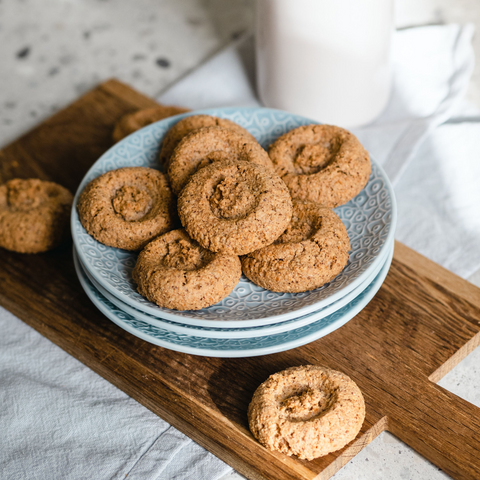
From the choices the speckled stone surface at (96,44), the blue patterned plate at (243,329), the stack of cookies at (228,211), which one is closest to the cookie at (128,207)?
the stack of cookies at (228,211)

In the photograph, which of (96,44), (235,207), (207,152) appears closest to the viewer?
(235,207)

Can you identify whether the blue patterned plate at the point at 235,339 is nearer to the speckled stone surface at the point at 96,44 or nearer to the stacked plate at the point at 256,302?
the stacked plate at the point at 256,302

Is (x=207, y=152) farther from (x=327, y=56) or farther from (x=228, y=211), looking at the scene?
(x=327, y=56)

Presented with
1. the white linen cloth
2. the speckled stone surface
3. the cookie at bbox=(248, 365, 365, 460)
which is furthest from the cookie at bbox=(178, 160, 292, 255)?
the speckled stone surface

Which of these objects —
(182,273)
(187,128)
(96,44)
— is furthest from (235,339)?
(96,44)

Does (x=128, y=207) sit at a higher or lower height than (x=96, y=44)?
higher

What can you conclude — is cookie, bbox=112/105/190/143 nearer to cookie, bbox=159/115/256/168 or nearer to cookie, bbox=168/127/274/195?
cookie, bbox=159/115/256/168
